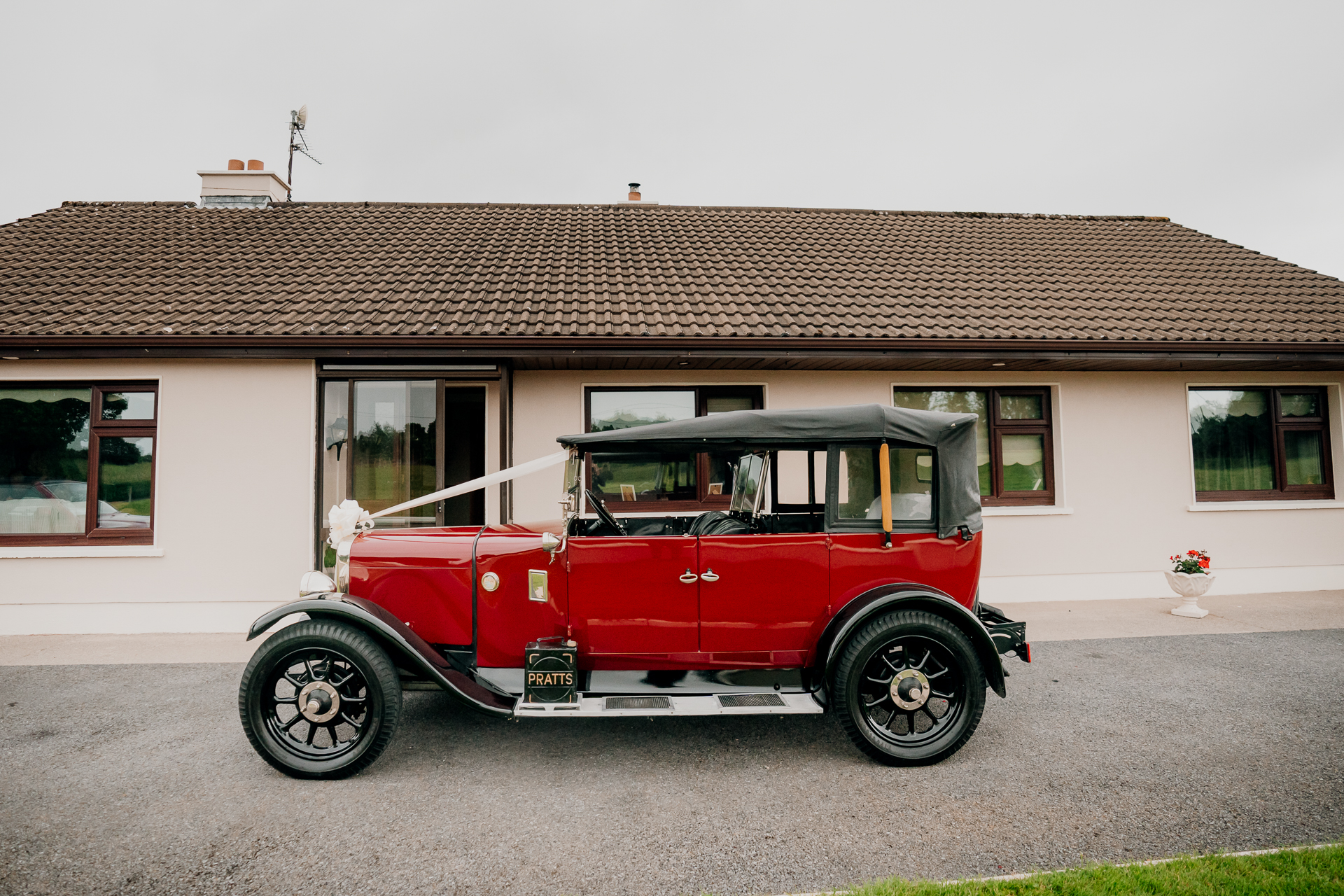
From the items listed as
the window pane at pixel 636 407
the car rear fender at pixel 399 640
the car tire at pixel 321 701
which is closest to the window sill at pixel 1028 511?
the window pane at pixel 636 407

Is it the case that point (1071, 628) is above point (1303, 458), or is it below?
below

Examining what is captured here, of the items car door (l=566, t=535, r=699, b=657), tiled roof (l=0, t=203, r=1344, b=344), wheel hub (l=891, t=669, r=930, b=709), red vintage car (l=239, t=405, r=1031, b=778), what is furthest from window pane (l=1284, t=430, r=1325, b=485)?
car door (l=566, t=535, r=699, b=657)

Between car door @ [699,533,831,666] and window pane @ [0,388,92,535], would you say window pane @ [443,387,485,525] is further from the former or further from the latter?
car door @ [699,533,831,666]

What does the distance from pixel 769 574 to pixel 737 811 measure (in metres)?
1.09

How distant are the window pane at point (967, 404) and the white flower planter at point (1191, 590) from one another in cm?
185

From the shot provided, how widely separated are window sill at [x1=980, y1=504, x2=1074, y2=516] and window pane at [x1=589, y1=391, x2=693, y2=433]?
336 cm

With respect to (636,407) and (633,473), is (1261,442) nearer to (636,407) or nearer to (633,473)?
(636,407)

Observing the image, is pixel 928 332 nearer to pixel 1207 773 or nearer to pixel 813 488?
pixel 813 488

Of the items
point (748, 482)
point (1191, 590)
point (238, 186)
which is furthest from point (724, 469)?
point (238, 186)

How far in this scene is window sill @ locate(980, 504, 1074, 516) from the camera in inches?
254

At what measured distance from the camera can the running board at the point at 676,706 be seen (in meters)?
2.90

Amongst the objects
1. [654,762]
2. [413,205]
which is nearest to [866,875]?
[654,762]

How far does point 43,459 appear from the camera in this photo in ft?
19.1

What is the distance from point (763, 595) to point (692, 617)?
1.27 feet
